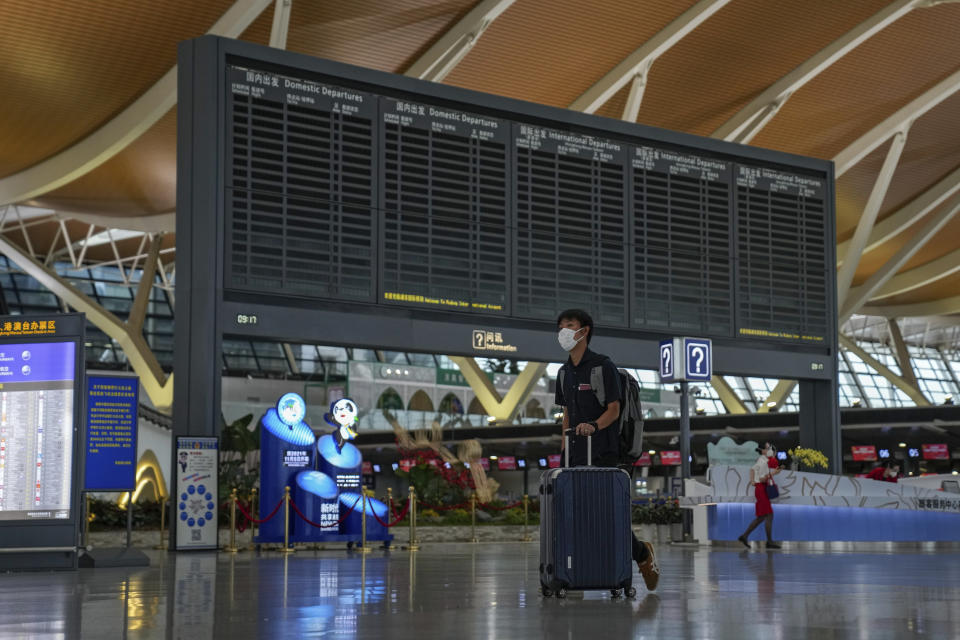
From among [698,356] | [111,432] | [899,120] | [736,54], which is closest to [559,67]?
[736,54]

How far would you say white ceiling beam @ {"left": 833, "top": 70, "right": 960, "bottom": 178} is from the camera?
28.8 m

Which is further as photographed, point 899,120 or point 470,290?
point 899,120

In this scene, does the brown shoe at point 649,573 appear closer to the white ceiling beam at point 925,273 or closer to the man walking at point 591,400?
the man walking at point 591,400

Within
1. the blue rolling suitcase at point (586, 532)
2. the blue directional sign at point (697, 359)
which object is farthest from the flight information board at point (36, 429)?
the blue directional sign at point (697, 359)

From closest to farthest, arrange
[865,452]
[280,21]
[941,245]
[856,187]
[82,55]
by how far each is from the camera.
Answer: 1. [280,21]
2. [82,55]
3. [856,187]
4. [941,245]
5. [865,452]

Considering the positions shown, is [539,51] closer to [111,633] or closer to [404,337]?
[404,337]

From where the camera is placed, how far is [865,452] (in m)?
43.3

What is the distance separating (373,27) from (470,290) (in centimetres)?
661

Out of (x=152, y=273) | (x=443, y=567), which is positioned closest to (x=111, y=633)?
(x=443, y=567)

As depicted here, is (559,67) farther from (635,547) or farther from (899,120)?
(635,547)

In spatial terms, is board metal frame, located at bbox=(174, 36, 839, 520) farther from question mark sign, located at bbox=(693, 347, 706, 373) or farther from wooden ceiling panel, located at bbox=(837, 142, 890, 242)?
wooden ceiling panel, located at bbox=(837, 142, 890, 242)

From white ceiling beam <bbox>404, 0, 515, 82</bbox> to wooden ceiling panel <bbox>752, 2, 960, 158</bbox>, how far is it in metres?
6.85

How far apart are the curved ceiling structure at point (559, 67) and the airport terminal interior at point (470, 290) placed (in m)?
0.09

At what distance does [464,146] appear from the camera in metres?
18.9
